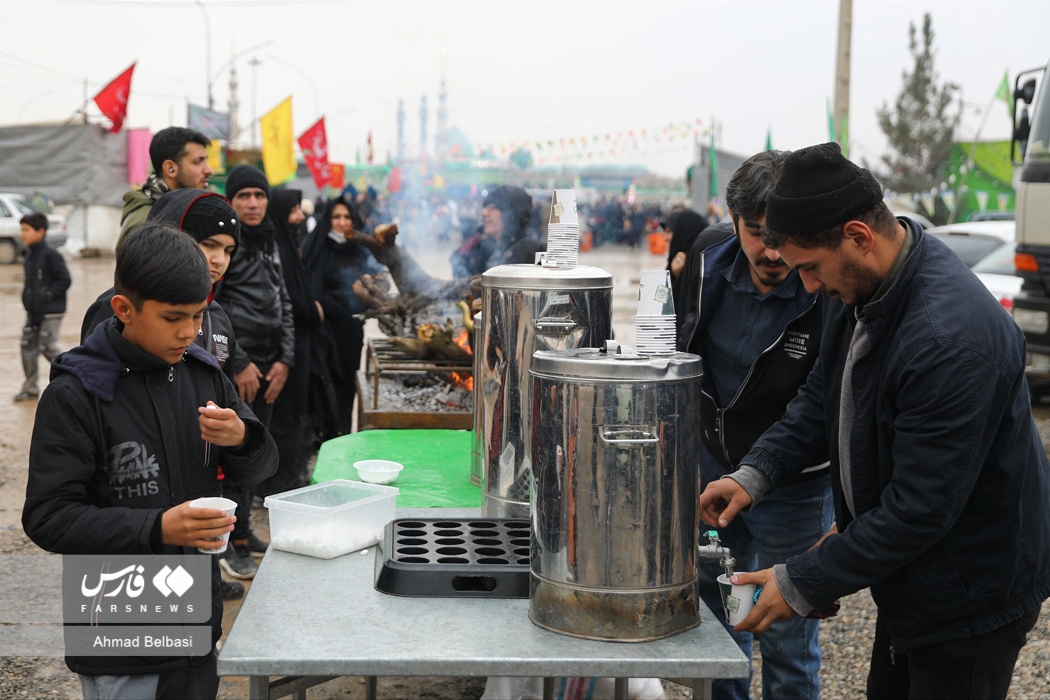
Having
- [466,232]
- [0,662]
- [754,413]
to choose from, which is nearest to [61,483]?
[754,413]

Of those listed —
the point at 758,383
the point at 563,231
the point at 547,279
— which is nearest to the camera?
the point at 547,279

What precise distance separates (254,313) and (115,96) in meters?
22.7

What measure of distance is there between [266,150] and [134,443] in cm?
1730

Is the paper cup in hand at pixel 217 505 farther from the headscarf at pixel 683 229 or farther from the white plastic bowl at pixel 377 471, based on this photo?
the headscarf at pixel 683 229

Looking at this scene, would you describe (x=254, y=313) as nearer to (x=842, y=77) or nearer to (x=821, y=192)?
(x=821, y=192)

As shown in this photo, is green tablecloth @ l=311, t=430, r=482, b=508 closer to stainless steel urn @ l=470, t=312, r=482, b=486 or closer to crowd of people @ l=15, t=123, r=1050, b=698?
stainless steel urn @ l=470, t=312, r=482, b=486

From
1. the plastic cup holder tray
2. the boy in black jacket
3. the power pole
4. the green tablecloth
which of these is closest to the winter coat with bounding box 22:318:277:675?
the boy in black jacket

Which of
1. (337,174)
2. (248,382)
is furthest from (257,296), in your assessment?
(337,174)

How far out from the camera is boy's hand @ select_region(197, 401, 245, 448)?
85.4 inches

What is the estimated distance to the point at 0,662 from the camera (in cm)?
405

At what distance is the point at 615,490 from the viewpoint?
76.0 inches

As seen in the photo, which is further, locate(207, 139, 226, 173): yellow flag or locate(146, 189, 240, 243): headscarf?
locate(207, 139, 226, 173): yellow flag

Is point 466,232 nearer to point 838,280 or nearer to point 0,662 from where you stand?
point 0,662

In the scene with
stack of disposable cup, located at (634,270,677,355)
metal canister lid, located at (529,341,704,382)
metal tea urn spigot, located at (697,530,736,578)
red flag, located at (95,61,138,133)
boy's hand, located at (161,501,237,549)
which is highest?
red flag, located at (95,61,138,133)
